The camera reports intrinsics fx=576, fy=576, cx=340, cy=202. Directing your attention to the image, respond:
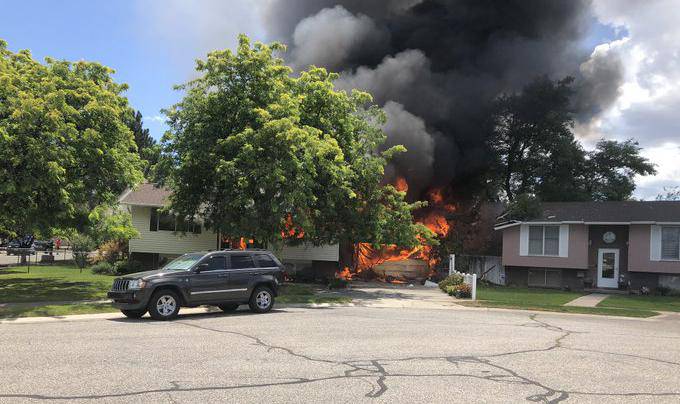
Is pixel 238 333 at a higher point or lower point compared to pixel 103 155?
lower

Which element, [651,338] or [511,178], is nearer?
[651,338]

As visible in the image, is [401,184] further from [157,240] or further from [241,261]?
[241,261]

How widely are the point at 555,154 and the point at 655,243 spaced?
48.3ft

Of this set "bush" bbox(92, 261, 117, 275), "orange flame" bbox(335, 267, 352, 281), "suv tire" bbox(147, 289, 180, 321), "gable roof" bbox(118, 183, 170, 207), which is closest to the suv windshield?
"suv tire" bbox(147, 289, 180, 321)

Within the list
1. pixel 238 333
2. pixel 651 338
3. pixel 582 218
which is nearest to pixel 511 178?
pixel 582 218

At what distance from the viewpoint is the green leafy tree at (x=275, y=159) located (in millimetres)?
18734

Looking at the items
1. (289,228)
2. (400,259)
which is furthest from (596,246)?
(289,228)

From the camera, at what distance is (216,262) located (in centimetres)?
1416

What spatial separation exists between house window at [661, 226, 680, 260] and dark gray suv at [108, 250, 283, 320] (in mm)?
20410

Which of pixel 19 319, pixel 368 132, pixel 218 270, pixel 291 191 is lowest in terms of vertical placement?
pixel 19 319

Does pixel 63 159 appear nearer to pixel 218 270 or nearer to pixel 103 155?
pixel 103 155

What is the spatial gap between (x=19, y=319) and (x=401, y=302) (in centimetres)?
1154

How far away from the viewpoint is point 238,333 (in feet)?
35.0

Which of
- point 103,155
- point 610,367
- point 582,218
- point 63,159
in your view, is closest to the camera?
point 610,367
